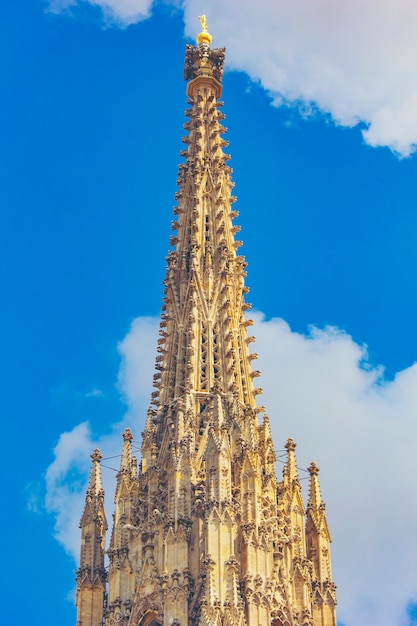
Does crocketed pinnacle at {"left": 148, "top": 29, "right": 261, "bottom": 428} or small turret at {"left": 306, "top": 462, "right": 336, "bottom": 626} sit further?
crocketed pinnacle at {"left": 148, "top": 29, "right": 261, "bottom": 428}

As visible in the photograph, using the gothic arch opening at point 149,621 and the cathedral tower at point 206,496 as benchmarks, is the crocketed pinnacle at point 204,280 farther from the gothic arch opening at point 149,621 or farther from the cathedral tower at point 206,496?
the gothic arch opening at point 149,621

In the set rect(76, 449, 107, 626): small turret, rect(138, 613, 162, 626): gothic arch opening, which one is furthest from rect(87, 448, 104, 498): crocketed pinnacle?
rect(138, 613, 162, 626): gothic arch opening

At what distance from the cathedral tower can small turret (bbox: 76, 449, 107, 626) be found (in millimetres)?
64

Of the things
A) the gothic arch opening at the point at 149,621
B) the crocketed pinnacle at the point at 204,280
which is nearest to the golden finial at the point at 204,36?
the crocketed pinnacle at the point at 204,280

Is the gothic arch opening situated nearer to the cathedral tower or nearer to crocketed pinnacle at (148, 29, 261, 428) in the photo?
the cathedral tower

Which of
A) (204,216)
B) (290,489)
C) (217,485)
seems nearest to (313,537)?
(290,489)

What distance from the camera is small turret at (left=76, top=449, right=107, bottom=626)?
76.0m

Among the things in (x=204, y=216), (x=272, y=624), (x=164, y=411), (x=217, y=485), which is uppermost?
(x=204, y=216)

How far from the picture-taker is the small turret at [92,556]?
76.0 metres

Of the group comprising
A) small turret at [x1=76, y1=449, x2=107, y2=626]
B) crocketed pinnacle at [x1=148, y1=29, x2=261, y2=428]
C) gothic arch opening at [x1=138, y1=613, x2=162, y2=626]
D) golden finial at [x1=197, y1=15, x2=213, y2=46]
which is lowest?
gothic arch opening at [x1=138, y1=613, x2=162, y2=626]

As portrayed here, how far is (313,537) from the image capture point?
79312mm

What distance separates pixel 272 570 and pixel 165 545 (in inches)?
185

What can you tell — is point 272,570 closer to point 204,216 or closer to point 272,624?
point 272,624

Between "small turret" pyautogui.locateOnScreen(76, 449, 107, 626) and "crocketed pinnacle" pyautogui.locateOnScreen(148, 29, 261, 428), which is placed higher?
"crocketed pinnacle" pyautogui.locateOnScreen(148, 29, 261, 428)
